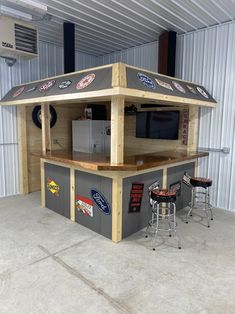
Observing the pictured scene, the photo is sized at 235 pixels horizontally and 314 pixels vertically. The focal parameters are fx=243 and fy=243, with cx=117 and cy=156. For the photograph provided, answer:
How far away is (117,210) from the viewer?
10.6 feet

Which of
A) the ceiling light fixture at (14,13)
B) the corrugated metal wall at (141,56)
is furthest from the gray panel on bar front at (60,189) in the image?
the corrugated metal wall at (141,56)

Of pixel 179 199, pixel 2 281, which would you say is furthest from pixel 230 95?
pixel 2 281

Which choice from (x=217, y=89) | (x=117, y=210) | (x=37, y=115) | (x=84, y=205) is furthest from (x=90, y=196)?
(x=217, y=89)

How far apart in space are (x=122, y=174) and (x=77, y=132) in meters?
2.39

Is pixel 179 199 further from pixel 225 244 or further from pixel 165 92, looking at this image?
pixel 165 92

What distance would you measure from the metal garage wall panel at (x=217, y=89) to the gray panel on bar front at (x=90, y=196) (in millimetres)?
2389

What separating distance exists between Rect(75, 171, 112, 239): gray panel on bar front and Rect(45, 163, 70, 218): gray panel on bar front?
10.8 inches

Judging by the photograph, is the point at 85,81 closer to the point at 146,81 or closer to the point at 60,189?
the point at 146,81

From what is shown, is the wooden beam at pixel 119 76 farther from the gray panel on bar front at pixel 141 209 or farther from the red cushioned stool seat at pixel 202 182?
the red cushioned stool seat at pixel 202 182

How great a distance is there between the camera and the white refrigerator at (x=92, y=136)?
488 centimetres

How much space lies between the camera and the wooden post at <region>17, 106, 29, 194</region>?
5.23 meters

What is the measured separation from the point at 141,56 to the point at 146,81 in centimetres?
299

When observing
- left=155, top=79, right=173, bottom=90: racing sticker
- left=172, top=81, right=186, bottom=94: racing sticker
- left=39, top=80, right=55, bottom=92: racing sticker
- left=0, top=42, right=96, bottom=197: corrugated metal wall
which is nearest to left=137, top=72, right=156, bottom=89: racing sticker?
left=155, top=79, right=173, bottom=90: racing sticker

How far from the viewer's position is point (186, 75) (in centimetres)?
488
